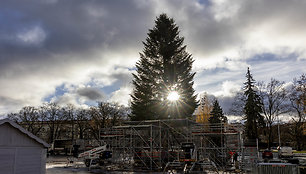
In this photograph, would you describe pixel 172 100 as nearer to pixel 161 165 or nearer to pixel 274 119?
pixel 161 165

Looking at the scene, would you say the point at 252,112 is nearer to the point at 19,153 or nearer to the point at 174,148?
the point at 174,148

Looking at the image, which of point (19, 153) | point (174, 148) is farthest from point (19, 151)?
point (174, 148)

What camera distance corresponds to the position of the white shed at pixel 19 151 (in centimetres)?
1534

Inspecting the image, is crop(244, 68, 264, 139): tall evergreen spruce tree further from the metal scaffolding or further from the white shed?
the white shed

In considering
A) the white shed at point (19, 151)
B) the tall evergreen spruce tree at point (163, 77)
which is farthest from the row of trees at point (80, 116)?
the white shed at point (19, 151)

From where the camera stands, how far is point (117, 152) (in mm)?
32625

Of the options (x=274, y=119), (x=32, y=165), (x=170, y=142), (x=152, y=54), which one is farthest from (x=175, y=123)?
(x=274, y=119)

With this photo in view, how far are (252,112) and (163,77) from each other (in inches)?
794

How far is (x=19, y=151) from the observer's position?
16.2m

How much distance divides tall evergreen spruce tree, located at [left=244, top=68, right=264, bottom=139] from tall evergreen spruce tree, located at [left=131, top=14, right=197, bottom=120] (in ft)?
51.6

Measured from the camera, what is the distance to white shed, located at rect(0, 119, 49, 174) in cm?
1534

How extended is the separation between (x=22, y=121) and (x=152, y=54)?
2069 inches

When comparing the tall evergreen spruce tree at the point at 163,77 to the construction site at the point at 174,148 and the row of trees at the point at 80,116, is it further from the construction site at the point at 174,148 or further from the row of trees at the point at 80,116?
the row of trees at the point at 80,116

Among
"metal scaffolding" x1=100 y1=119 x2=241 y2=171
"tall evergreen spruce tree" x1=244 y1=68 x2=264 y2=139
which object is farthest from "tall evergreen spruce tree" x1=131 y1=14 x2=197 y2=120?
"tall evergreen spruce tree" x1=244 y1=68 x2=264 y2=139
